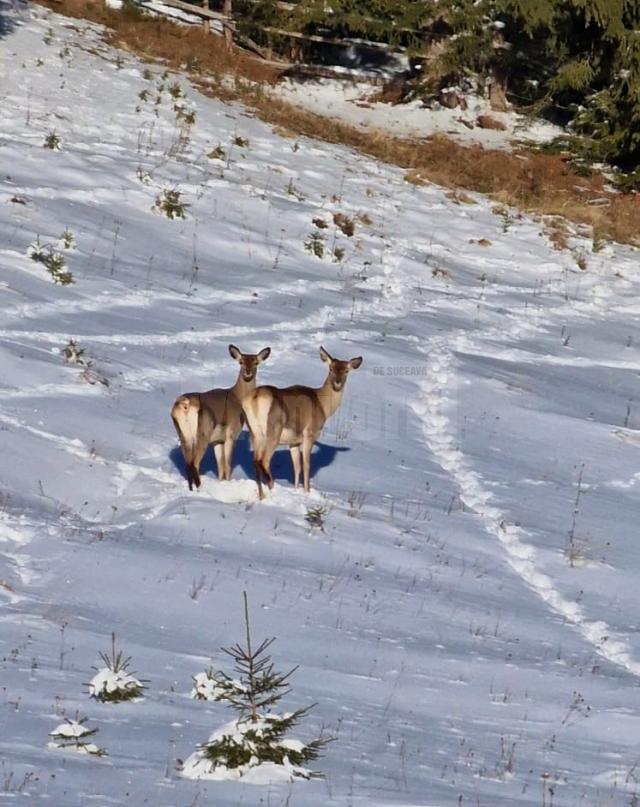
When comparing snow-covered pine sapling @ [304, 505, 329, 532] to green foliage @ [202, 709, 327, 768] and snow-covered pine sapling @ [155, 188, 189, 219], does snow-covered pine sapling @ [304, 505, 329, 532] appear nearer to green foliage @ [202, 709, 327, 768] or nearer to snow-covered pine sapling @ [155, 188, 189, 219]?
green foliage @ [202, 709, 327, 768]

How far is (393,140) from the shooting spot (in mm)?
31906

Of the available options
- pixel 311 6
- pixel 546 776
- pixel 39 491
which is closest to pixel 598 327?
pixel 39 491

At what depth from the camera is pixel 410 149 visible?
103ft

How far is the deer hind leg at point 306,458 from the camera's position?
1239cm

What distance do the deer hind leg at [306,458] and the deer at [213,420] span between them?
626mm

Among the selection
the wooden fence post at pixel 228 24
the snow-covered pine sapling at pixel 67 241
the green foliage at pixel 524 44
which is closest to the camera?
the snow-covered pine sapling at pixel 67 241

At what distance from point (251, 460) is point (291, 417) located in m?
1.41

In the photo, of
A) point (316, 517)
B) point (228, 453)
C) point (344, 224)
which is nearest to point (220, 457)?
point (228, 453)

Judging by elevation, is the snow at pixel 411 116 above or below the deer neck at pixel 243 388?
above

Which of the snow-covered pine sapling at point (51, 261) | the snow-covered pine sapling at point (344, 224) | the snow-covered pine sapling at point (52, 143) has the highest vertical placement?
the snow-covered pine sapling at point (52, 143)

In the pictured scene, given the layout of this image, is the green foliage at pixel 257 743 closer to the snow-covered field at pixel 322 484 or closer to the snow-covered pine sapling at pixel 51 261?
the snow-covered field at pixel 322 484

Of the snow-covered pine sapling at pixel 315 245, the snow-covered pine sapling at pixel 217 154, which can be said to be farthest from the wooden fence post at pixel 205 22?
the snow-covered pine sapling at pixel 315 245

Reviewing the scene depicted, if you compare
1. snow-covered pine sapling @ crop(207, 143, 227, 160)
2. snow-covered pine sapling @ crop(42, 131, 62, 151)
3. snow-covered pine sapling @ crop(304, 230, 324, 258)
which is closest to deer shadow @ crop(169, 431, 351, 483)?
snow-covered pine sapling @ crop(304, 230, 324, 258)

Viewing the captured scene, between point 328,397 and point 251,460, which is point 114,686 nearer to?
point 328,397
